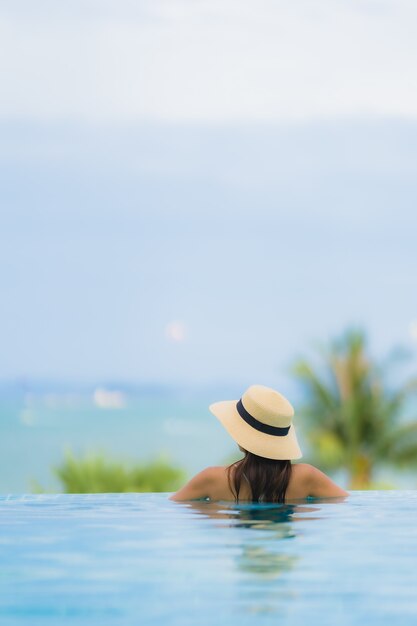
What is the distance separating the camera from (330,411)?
15305 mm

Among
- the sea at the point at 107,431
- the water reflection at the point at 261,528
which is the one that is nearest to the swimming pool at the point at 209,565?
the water reflection at the point at 261,528

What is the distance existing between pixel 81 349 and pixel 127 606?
26611mm

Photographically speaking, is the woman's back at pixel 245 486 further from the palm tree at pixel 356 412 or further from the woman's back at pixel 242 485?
the palm tree at pixel 356 412

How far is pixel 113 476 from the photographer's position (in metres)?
16.6

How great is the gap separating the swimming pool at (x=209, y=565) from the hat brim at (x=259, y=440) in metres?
0.25

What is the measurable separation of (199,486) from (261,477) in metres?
0.31

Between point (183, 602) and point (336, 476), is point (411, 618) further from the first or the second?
point (336, 476)

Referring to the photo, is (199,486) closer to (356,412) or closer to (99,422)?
(356,412)

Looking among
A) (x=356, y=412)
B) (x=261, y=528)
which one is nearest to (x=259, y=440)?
(x=261, y=528)

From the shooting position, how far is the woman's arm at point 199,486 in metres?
5.38

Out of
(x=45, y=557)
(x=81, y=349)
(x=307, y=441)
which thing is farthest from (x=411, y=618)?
(x=81, y=349)

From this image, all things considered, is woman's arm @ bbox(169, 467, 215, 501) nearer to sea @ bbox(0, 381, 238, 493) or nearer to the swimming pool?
the swimming pool

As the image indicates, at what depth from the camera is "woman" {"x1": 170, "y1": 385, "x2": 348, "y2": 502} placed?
5340 millimetres

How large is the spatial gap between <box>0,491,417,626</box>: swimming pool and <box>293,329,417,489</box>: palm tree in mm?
9617
